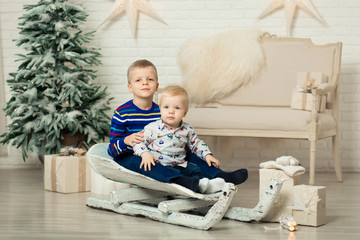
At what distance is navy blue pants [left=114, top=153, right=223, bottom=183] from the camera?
2264 millimetres

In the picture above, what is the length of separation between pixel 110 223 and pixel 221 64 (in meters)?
1.83

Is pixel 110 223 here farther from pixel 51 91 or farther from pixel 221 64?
pixel 221 64

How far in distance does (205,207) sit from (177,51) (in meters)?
1.92

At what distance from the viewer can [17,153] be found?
14.3 ft

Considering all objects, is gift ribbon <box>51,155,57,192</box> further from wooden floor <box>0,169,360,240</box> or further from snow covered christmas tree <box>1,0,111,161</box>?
snow covered christmas tree <box>1,0,111,161</box>

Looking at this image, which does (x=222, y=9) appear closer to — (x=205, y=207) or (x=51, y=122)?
(x=51, y=122)

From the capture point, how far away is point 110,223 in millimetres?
2318

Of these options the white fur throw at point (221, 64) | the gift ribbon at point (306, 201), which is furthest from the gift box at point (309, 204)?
the white fur throw at point (221, 64)

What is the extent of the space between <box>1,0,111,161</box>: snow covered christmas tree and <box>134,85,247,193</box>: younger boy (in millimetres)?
1313

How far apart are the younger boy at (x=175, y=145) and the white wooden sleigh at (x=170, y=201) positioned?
10 centimetres

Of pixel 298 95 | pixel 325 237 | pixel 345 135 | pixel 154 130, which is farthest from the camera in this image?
pixel 345 135

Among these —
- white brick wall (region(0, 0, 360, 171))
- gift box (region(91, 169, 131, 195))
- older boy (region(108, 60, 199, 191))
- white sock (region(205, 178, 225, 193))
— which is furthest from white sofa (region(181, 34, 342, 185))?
white sock (region(205, 178, 225, 193))

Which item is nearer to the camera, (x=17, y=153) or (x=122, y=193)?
(x=122, y=193)

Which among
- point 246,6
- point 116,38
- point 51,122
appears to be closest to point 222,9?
point 246,6
